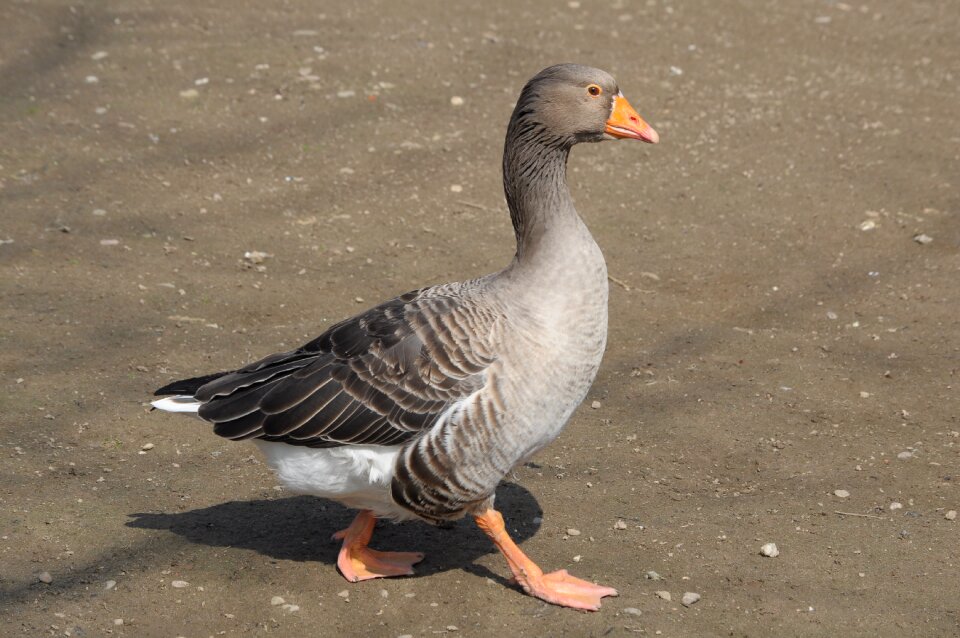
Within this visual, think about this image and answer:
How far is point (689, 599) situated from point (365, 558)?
151 cm

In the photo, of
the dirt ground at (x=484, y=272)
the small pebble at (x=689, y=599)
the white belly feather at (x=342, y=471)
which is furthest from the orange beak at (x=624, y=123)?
the small pebble at (x=689, y=599)

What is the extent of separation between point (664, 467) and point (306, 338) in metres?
2.58

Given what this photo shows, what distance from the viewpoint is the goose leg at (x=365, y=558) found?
16.9 feet

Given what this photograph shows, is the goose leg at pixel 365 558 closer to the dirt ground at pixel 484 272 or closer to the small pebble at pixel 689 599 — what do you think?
the dirt ground at pixel 484 272

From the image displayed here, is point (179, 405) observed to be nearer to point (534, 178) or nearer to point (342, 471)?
point (342, 471)

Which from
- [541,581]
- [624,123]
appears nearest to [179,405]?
[541,581]

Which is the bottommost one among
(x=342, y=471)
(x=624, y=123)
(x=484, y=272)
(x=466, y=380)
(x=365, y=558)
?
(x=365, y=558)

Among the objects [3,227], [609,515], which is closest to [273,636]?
[609,515]

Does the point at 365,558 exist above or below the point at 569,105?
below

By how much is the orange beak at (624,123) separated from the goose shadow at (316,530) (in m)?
1.99

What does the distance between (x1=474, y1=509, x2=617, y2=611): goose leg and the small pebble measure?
1.01 ft

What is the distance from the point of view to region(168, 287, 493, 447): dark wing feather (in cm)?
474

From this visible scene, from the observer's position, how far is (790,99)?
10.9 metres

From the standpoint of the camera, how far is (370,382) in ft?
16.0
